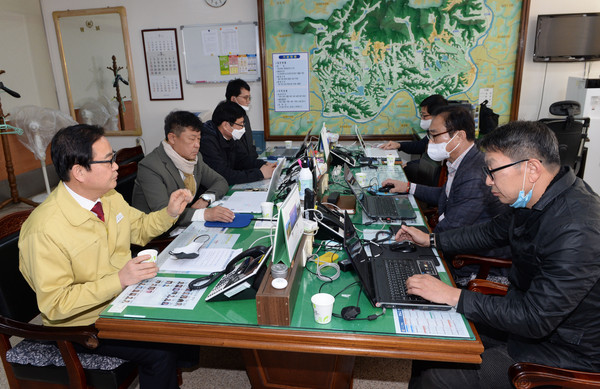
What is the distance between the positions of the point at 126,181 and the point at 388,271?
1850 mm

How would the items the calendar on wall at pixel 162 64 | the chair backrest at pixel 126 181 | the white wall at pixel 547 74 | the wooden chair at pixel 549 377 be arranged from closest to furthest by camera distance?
the wooden chair at pixel 549 377 < the chair backrest at pixel 126 181 < the white wall at pixel 547 74 < the calendar on wall at pixel 162 64

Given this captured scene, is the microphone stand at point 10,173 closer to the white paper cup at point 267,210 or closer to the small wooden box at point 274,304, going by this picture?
the white paper cup at point 267,210

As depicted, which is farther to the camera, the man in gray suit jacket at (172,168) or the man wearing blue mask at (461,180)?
the man in gray suit jacket at (172,168)

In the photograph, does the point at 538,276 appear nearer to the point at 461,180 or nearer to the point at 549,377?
the point at 549,377

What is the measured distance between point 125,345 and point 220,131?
6.15 ft

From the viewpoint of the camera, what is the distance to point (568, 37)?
3.96 meters

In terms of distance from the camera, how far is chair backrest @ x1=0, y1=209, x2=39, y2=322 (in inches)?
60.9

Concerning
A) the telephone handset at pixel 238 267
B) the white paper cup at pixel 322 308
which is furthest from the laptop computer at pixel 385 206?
the white paper cup at pixel 322 308

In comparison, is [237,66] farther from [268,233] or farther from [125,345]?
[125,345]

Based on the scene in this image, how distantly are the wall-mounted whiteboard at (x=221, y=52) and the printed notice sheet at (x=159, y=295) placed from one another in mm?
3561

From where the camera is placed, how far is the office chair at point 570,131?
3650 mm

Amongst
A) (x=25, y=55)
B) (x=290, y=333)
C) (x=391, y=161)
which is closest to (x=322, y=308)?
(x=290, y=333)

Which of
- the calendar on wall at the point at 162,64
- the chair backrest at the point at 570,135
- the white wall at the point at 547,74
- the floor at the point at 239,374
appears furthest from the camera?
the calendar on wall at the point at 162,64

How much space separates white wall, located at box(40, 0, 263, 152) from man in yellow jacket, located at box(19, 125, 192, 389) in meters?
3.36
